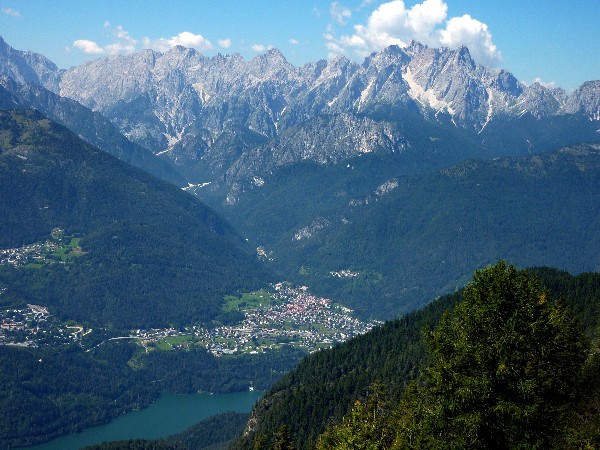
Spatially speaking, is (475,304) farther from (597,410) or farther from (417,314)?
(417,314)

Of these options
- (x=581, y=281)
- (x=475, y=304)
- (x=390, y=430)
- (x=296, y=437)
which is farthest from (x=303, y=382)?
(x=475, y=304)

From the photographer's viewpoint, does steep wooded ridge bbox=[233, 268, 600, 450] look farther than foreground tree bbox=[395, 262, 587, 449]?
Yes

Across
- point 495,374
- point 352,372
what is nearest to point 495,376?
point 495,374

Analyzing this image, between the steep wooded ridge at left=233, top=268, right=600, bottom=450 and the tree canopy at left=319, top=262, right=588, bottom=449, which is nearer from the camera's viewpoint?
the tree canopy at left=319, top=262, right=588, bottom=449

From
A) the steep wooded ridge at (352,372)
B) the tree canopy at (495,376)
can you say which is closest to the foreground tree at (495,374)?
the tree canopy at (495,376)

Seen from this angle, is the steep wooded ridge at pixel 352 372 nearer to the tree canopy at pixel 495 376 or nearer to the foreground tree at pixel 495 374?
the tree canopy at pixel 495 376

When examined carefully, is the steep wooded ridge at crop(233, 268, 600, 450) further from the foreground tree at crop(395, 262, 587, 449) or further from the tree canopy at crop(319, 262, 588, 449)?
the foreground tree at crop(395, 262, 587, 449)

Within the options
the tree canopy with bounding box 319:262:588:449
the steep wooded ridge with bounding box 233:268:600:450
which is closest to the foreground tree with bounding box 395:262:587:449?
the tree canopy with bounding box 319:262:588:449
